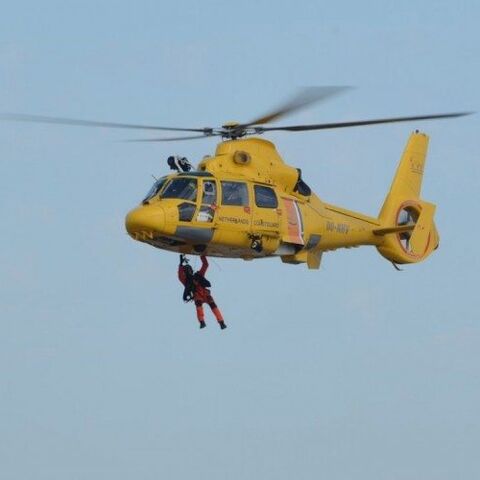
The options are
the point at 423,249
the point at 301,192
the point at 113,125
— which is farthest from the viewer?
the point at 423,249

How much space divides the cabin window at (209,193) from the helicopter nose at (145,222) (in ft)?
3.30

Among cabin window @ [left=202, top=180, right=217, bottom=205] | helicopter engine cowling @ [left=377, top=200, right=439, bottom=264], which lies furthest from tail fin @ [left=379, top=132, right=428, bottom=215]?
cabin window @ [left=202, top=180, right=217, bottom=205]

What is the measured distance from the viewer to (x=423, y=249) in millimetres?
39469

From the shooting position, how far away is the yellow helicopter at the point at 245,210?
33562mm

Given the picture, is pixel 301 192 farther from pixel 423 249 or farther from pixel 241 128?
pixel 423 249

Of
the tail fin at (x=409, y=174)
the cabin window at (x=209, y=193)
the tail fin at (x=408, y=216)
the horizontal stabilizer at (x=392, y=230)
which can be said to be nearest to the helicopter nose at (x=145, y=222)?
the cabin window at (x=209, y=193)

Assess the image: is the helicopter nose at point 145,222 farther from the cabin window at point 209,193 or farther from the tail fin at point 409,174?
the tail fin at point 409,174

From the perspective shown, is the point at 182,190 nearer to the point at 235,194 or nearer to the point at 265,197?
the point at 235,194

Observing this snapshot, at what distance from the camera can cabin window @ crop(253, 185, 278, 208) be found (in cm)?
3459

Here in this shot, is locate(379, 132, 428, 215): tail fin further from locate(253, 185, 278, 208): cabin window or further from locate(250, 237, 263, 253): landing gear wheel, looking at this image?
locate(250, 237, 263, 253): landing gear wheel

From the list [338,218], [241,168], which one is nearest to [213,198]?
[241,168]

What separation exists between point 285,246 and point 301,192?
1326 mm

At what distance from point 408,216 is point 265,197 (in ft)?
20.3

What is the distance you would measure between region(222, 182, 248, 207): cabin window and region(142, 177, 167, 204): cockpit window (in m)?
1.19
